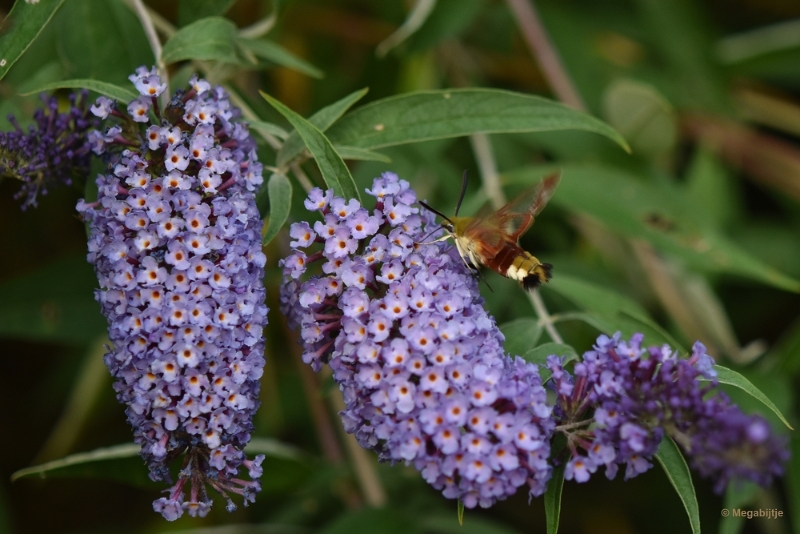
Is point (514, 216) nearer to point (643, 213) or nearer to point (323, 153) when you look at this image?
point (323, 153)

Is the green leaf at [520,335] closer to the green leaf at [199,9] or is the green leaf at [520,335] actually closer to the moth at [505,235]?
the moth at [505,235]

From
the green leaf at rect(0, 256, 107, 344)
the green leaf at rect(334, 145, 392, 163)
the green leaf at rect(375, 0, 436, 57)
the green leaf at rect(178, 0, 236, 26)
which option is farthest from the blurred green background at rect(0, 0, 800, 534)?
the green leaf at rect(334, 145, 392, 163)

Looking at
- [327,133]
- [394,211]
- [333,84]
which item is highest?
[333,84]

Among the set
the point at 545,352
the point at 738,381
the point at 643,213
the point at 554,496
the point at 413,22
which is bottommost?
the point at 554,496

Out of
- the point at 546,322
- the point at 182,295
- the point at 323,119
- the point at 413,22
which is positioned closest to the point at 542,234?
the point at 413,22

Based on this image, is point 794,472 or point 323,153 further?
point 794,472

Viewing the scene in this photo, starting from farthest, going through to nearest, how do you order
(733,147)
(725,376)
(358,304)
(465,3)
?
(733,147)
(465,3)
(725,376)
(358,304)

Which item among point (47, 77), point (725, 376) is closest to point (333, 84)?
point (47, 77)

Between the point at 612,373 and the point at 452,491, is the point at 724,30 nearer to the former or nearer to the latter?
the point at 612,373
